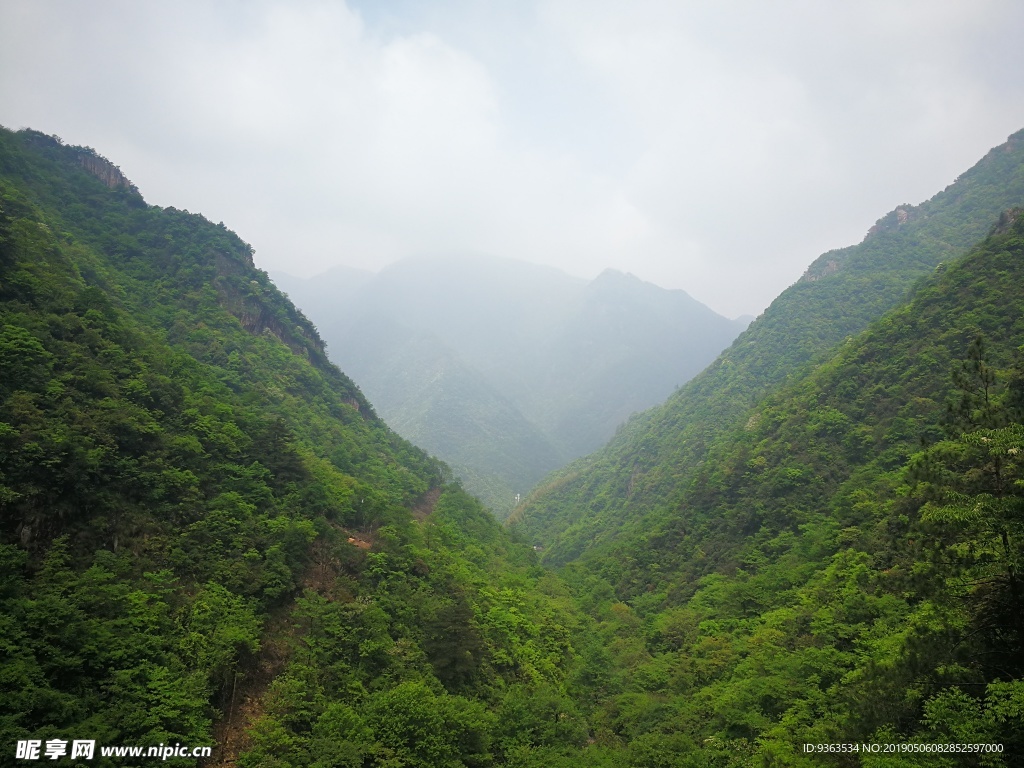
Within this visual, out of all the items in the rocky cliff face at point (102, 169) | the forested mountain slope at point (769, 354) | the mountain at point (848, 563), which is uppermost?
the rocky cliff face at point (102, 169)

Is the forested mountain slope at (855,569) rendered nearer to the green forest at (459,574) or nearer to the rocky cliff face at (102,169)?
the green forest at (459,574)

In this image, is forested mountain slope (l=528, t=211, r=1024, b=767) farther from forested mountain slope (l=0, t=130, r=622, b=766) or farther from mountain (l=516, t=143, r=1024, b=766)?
forested mountain slope (l=0, t=130, r=622, b=766)

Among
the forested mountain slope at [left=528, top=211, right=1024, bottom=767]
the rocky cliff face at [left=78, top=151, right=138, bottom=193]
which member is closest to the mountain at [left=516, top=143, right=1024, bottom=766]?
the forested mountain slope at [left=528, top=211, right=1024, bottom=767]

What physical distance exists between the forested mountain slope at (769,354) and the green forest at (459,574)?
18.5 metres

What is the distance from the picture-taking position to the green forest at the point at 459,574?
12.4m

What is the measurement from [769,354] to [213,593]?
79413 millimetres

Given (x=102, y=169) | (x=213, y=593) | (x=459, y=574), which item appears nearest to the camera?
(x=213, y=593)

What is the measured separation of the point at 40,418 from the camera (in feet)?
58.3

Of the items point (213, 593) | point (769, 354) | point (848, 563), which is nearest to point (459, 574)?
point (213, 593)

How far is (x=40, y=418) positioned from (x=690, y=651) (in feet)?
102

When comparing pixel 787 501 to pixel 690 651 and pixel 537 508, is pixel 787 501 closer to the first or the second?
pixel 690 651

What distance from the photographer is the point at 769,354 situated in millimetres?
77688

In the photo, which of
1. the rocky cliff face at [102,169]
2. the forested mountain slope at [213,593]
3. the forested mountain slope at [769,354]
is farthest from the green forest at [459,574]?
the forested mountain slope at [769,354]

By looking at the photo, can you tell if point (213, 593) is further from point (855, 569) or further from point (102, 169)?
point (102, 169)
